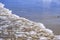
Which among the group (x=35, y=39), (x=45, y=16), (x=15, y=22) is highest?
(x=45, y=16)

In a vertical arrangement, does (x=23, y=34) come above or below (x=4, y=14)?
below

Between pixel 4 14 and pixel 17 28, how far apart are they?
206 mm

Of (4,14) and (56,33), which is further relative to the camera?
(4,14)

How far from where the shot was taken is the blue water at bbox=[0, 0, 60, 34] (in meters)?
1.35

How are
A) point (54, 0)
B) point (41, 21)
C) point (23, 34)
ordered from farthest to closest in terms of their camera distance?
point (54, 0)
point (41, 21)
point (23, 34)

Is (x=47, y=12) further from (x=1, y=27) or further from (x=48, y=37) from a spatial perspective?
(x=1, y=27)

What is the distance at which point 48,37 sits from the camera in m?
1.26

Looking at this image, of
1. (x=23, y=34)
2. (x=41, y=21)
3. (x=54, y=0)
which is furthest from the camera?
(x=54, y=0)

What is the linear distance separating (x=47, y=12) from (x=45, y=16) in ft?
0.16

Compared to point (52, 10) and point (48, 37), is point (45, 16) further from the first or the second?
point (48, 37)

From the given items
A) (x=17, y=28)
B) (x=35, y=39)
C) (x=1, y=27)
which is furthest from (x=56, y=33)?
(x=1, y=27)

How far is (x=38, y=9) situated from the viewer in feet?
4.64

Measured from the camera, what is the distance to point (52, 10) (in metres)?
1.41

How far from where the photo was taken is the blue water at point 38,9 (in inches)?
53.2
